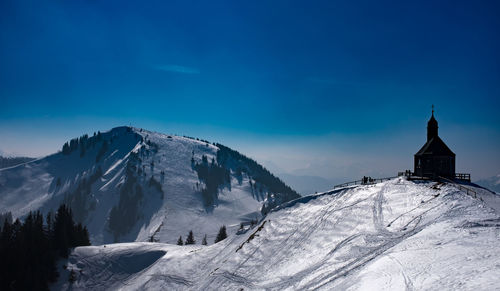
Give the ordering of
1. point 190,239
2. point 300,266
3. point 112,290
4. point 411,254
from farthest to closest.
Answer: point 190,239
point 112,290
point 300,266
point 411,254

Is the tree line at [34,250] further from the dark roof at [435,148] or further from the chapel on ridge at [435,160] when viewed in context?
the dark roof at [435,148]

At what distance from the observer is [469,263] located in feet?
50.7

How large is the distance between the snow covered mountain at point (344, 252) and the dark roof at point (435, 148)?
321 inches

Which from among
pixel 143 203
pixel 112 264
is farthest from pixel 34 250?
pixel 143 203

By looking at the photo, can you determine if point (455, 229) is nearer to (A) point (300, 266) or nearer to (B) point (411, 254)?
(B) point (411, 254)

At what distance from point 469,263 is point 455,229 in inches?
271

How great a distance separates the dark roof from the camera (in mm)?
41906

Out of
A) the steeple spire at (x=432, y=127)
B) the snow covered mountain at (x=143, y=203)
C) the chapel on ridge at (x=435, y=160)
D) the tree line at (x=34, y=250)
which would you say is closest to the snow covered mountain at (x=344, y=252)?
the tree line at (x=34, y=250)

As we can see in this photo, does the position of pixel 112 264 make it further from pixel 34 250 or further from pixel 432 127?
pixel 432 127

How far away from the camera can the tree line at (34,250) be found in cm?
4588

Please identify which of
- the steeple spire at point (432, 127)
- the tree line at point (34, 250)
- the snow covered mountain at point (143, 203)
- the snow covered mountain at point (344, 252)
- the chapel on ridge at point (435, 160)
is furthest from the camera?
the snow covered mountain at point (143, 203)

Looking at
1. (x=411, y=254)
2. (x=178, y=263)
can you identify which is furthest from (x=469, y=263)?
(x=178, y=263)

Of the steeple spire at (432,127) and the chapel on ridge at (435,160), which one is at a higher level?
the steeple spire at (432,127)

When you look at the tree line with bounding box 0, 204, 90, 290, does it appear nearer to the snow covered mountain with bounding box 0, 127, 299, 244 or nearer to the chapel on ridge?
the snow covered mountain with bounding box 0, 127, 299, 244
